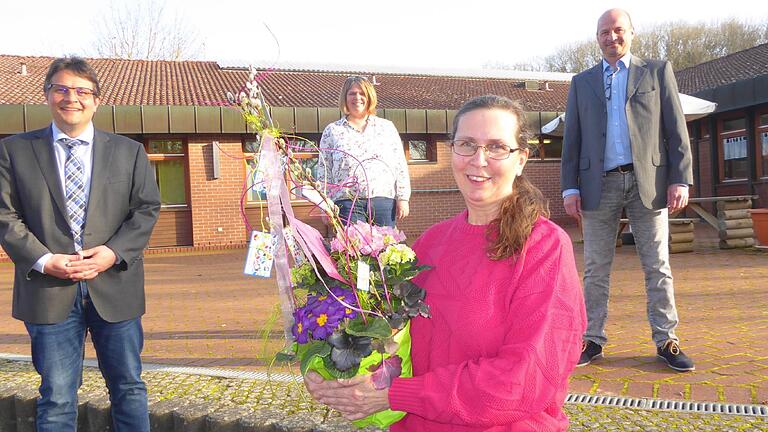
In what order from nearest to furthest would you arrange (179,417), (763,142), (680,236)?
1. (179,417)
2. (680,236)
3. (763,142)

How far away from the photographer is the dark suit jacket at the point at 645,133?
3.78m

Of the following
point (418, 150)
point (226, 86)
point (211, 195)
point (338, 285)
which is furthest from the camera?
point (226, 86)

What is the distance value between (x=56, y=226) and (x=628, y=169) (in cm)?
314

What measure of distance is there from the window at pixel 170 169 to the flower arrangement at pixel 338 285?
15040 mm

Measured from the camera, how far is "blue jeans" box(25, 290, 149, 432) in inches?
115

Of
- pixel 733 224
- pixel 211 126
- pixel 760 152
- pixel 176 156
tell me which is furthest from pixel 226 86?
pixel 760 152

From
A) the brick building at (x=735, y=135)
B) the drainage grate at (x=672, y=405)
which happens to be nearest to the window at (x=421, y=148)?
the brick building at (x=735, y=135)

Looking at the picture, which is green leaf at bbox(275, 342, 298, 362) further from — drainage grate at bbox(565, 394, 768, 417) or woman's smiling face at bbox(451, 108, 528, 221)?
drainage grate at bbox(565, 394, 768, 417)

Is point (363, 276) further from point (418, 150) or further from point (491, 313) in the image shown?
point (418, 150)

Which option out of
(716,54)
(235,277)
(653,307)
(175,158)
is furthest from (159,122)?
(716,54)

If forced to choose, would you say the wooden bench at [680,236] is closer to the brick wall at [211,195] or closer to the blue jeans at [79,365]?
the blue jeans at [79,365]

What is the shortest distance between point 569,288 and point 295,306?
782 millimetres

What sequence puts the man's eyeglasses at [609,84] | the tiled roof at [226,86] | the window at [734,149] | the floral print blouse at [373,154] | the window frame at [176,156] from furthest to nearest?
the window at [734,149], the tiled roof at [226,86], the window frame at [176,156], the floral print blouse at [373,154], the man's eyeglasses at [609,84]

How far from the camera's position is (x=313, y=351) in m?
1.71
